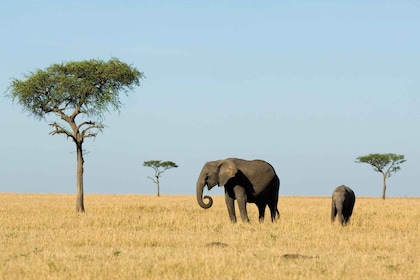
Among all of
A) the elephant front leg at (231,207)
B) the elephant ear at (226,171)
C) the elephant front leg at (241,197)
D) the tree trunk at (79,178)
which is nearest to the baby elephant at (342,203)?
the elephant front leg at (241,197)

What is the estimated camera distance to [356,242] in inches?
679

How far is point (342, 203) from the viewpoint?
2488cm

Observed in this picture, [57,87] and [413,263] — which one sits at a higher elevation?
[57,87]

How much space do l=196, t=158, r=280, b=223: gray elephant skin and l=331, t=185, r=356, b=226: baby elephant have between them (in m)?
2.93

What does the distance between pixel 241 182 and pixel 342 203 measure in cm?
394

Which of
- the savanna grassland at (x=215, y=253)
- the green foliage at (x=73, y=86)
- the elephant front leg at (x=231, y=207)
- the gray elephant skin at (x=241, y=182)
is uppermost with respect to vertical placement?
the green foliage at (x=73, y=86)

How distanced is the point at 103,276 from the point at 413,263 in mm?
6308

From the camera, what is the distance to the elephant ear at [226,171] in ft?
83.3

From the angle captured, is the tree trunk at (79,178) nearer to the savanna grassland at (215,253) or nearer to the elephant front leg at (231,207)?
the elephant front leg at (231,207)

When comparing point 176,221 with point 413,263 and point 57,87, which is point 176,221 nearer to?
point 413,263

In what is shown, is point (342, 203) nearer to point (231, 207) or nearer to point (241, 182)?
point (241, 182)

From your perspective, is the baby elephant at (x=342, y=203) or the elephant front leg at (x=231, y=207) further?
the elephant front leg at (x=231, y=207)

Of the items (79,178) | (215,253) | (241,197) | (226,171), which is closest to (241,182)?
(241,197)

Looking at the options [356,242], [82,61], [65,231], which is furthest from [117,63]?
[356,242]
